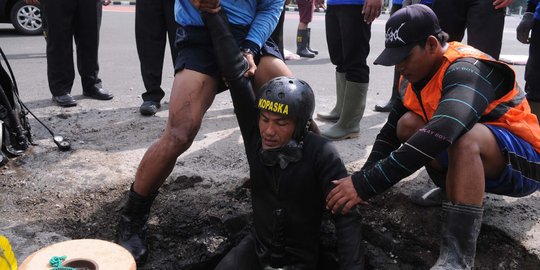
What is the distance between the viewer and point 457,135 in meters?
2.32

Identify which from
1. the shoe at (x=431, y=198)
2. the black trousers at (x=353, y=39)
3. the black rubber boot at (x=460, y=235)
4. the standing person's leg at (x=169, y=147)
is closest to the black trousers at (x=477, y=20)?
the black trousers at (x=353, y=39)

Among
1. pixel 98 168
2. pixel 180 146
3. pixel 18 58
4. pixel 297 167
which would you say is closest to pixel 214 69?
pixel 180 146

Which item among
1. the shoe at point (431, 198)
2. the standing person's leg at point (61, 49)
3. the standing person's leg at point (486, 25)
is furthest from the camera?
the standing person's leg at point (61, 49)

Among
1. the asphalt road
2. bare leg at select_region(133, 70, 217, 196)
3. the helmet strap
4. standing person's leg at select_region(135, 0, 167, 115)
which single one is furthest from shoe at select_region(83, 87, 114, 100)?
the helmet strap

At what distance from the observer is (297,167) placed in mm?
2615

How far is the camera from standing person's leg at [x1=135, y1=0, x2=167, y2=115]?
16.0 feet

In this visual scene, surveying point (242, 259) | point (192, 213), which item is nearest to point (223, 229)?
point (192, 213)

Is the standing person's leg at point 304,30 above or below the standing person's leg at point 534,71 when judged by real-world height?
below

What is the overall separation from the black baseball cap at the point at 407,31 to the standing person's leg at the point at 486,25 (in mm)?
1347

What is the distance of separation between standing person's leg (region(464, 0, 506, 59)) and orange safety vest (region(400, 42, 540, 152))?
43.4 inches

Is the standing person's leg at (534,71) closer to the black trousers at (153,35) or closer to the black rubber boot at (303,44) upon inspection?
the black trousers at (153,35)

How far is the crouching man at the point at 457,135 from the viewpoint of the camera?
2348 millimetres

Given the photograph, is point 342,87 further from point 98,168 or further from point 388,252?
point 98,168

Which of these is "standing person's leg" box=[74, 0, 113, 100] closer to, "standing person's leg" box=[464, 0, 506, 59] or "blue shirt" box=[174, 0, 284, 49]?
"blue shirt" box=[174, 0, 284, 49]
